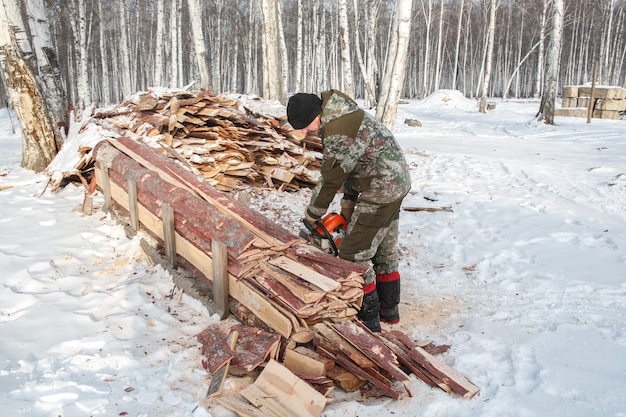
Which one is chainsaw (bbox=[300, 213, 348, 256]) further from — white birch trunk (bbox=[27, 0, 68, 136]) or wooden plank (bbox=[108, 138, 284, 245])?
white birch trunk (bbox=[27, 0, 68, 136])

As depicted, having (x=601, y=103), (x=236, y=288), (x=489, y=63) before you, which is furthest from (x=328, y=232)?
(x=489, y=63)

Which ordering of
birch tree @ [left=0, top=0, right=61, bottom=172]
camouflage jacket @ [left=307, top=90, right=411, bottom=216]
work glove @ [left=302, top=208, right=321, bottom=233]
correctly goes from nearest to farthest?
camouflage jacket @ [left=307, top=90, right=411, bottom=216] → work glove @ [left=302, top=208, right=321, bottom=233] → birch tree @ [left=0, top=0, right=61, bottom=172]

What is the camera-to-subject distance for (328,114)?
10.6 feet

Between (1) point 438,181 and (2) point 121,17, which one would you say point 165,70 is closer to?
(2) point 121,17

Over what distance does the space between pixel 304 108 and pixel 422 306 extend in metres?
2.16

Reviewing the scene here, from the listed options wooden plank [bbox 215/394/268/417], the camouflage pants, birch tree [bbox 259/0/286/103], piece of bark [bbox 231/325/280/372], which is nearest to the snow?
wooden plank [bbox 215/394/268/417]

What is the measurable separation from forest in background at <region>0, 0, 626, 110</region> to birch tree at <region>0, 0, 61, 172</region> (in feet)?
38.5

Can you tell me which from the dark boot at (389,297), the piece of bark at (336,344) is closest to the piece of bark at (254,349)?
the piece of bark at (336,344)

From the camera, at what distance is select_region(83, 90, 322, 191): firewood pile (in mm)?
6305

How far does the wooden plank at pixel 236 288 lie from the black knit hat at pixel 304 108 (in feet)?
4.29

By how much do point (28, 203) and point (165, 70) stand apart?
104 feet

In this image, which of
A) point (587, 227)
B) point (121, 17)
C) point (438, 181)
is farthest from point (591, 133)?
point (121, 17)

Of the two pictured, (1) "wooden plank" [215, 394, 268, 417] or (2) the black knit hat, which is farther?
(2) the black knit hat

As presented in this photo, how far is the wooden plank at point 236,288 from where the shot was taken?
9.88 ft
